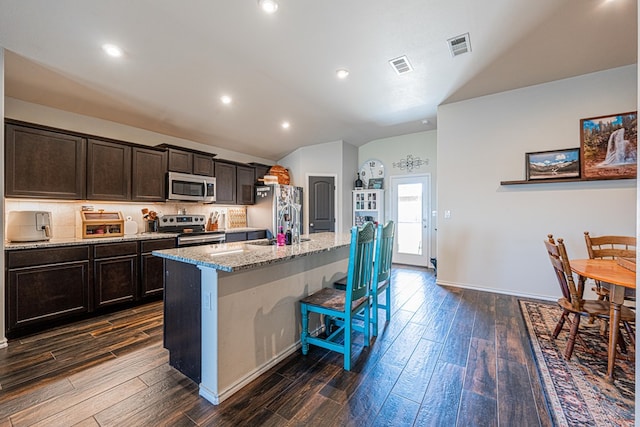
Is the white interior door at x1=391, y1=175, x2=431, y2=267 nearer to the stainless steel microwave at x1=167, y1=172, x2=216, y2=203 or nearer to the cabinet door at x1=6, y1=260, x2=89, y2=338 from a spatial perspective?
the stainless steel microwave at x1=167, y1=172, x2=216, y2=203

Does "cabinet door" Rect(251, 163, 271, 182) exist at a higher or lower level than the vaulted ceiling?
lower

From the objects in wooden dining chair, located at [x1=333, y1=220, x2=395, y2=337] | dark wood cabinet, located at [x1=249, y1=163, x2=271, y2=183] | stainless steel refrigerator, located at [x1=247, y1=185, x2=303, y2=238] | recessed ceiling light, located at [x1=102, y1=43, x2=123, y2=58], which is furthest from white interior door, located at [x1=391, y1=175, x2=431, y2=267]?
recessed ceiling light, located at [x1=102, y1=43, x2=123, y2=58]

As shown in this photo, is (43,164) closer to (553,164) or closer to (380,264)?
(380,264)

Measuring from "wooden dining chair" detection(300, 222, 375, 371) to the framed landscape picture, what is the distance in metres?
2.93

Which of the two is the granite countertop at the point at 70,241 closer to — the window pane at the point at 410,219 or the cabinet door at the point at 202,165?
the cabinet door at the point at 202,165

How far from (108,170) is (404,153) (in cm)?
528

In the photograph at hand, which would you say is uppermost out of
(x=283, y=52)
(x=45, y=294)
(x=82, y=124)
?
(x=283, y=52)

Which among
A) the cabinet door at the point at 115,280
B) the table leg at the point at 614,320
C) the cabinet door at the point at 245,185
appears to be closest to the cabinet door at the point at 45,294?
the cabinet door at the point at 115,280

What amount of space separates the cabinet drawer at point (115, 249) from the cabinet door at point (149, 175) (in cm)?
73

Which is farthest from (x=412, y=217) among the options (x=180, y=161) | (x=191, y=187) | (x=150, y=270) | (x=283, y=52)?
(x=150, y=270)

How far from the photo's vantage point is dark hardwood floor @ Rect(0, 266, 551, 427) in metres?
1.58

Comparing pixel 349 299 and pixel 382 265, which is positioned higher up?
pixel 382 265

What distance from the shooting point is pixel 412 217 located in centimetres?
589

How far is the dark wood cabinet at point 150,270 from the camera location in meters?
3.43
